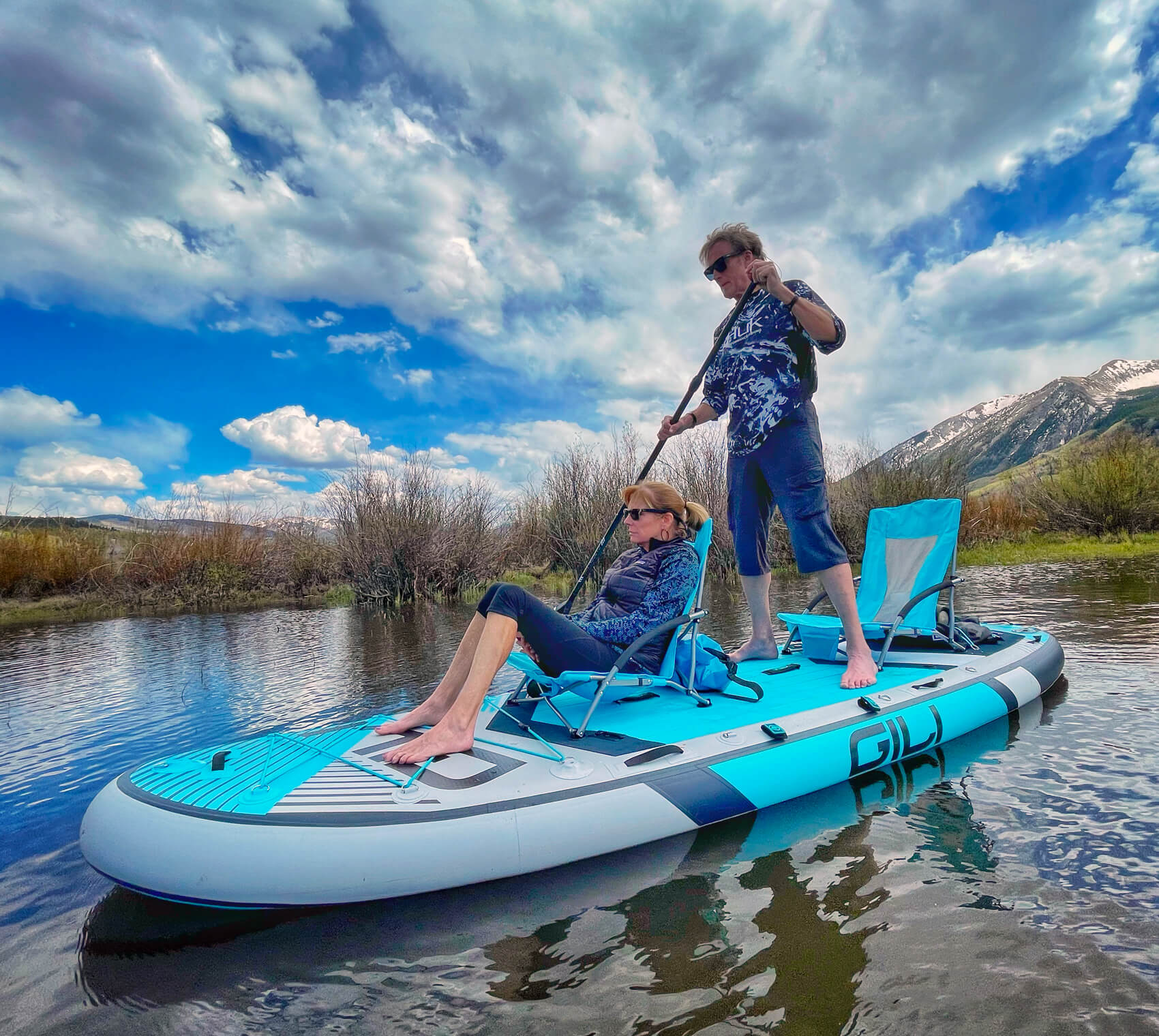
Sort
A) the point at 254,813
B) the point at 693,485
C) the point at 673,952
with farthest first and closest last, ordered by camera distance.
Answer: the point at 693,485 → the point at 254,813 → the point at 673,952

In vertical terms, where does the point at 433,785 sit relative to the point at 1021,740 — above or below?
above

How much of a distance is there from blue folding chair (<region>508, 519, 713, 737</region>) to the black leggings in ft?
0.21

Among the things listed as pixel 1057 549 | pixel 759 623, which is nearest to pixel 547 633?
pixel 759 623

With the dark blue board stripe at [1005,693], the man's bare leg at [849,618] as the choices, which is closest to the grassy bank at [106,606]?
the man's bare leg at [849,618]

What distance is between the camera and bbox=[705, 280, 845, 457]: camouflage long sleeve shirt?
428cm

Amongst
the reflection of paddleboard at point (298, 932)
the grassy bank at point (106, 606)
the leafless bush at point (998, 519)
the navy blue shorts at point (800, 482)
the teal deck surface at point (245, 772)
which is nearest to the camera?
the reflection of paddleboard at point (298, 932)

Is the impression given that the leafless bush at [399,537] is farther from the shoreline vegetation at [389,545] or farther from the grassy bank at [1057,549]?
the grassy bank at [1057,549]

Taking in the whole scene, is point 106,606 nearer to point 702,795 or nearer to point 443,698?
point 443,698

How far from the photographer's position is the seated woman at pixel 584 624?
3086 mm

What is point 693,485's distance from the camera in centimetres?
1466

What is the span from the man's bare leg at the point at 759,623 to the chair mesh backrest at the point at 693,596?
786 millimetres

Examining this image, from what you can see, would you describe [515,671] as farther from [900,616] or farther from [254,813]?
[254,813]

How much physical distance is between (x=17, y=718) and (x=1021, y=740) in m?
7.15

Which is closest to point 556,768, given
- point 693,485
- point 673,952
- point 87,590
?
point 673,952
